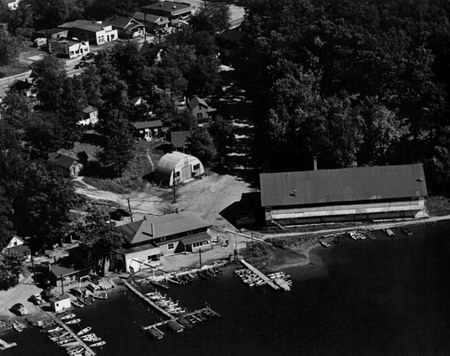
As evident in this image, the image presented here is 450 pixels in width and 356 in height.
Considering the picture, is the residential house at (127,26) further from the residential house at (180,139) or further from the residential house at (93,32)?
the residential house at (180,139)

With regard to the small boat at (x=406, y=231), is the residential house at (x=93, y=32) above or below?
above

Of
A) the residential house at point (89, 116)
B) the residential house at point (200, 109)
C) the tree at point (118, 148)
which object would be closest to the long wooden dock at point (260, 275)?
the tree at point (118, 148)

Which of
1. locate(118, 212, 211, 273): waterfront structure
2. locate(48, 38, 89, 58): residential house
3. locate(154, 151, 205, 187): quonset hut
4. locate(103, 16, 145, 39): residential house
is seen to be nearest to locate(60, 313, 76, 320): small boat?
locate(118, 212, 211, 273): waterfront structure

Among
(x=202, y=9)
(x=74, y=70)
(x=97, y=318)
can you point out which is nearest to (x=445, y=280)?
(x=97, y=318)

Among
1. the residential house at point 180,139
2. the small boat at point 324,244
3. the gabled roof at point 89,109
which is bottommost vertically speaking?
the small boat at point 324,244

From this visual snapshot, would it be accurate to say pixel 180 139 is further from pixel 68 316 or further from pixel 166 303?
pixel 68 316

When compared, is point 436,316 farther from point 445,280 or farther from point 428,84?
point 428,84
